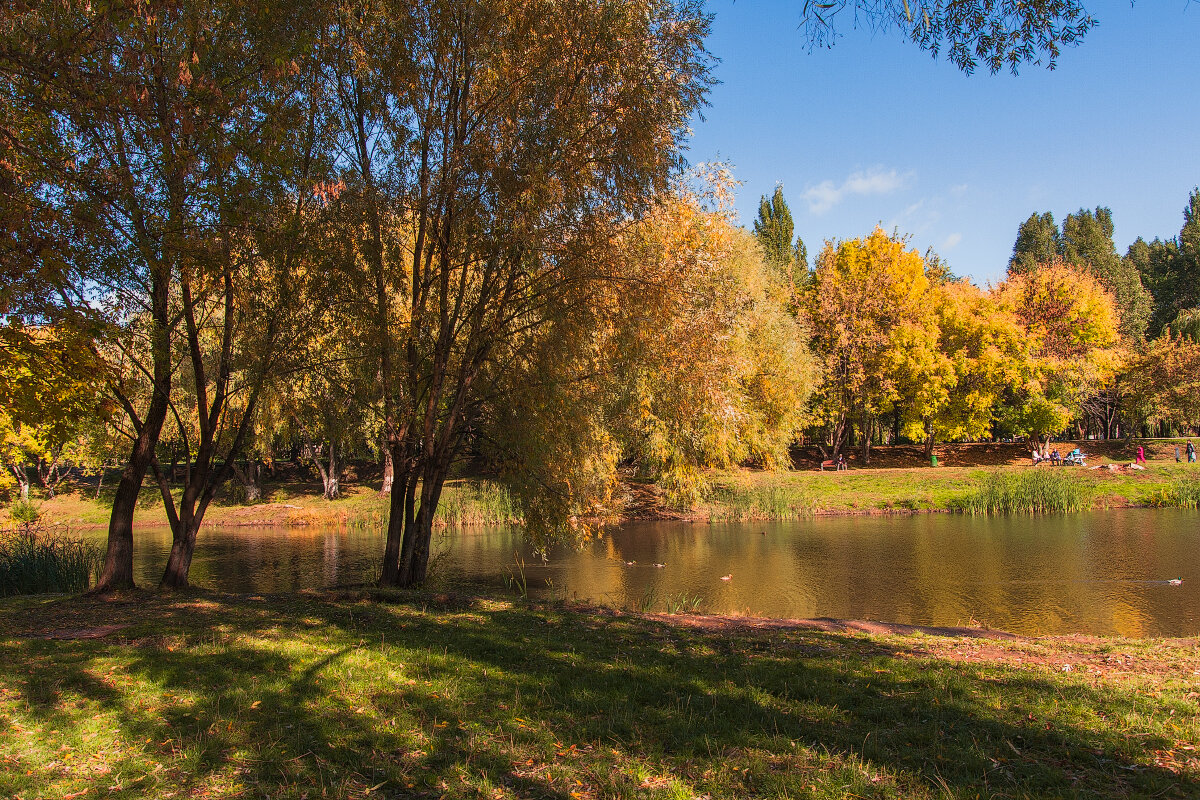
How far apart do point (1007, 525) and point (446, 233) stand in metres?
21.5

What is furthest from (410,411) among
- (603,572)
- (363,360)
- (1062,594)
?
(1062,594)

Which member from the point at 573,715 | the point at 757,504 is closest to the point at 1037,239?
the point at 757,504

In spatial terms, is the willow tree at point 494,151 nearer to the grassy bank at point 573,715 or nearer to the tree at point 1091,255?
the grassy bank at point 573,715

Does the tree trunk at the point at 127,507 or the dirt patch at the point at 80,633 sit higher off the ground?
the tree trunk at the point at 127,507

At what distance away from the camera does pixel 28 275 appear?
6867mm

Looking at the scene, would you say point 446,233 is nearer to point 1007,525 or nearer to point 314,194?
point 314,194

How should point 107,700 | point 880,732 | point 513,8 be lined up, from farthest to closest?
point 513,8
point 107,700
point 880,732

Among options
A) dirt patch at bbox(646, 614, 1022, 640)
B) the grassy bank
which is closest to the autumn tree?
dirt patch at bbox(646, 614, 1022, 640)

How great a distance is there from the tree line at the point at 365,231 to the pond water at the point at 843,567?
3.65 m

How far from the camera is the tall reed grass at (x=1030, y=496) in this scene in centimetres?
2727

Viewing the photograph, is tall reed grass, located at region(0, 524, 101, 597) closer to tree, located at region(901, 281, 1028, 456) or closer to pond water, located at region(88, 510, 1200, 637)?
pond water, located at region(88, 510, 1200, 637)

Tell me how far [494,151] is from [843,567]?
41.7 feet

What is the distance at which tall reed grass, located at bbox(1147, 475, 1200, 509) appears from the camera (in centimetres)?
2752

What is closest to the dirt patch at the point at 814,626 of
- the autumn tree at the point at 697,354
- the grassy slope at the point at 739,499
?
the autumn tree at the point at 697,354
